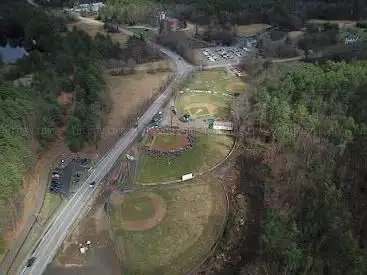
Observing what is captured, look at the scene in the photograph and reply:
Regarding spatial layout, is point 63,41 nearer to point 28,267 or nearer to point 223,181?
point 223,181

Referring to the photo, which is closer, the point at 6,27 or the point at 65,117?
the point at 65,117

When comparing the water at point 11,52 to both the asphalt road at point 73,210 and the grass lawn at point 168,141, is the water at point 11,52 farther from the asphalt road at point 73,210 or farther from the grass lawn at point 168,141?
the grass lawn at point 168,141

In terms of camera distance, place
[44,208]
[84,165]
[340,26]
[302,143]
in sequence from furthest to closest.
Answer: [340,26] < [84,165] < [302,143] < [44,208]

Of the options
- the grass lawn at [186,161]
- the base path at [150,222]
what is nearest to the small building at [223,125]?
the grass lawn at [186,161]

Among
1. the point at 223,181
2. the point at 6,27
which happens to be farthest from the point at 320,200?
the point at 6,27

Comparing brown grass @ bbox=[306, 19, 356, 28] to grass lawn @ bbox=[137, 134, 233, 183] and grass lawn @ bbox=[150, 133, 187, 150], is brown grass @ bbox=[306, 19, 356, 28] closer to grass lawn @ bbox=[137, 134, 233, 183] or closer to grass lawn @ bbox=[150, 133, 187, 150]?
grass lawn @ bbox=[137, 134, 233, 183]

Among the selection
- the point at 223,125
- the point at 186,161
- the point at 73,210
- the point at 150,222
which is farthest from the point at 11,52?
the point at 150,222
